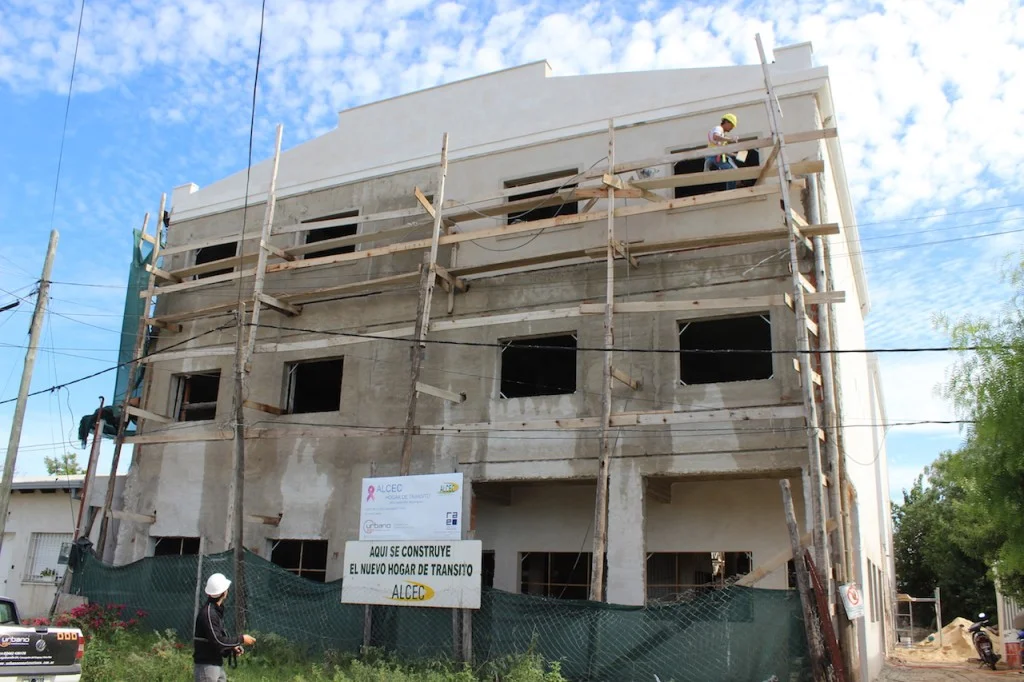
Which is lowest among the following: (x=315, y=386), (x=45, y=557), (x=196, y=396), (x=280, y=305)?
(x=45, y=557)

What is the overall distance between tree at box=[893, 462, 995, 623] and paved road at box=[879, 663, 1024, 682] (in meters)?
17.4

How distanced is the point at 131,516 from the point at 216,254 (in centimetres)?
673

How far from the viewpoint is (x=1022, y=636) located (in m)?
19.7

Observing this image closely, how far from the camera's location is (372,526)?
43.8 ft

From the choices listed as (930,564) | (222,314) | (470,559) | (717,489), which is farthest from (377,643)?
(930,564)

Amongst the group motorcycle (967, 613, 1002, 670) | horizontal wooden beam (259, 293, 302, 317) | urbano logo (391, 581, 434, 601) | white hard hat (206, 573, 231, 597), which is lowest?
motorcycle (967, 613, 1002, 670)

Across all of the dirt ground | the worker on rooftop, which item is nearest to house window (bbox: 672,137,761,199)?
the worker on rooftop

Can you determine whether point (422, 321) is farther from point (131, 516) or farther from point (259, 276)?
point (131, 516)

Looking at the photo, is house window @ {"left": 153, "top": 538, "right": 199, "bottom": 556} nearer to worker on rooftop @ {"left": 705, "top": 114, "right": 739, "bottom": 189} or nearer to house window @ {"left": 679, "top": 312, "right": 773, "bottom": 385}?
house window @ {"left": 679, "top": 312, "right": 773, "bottom": 385}

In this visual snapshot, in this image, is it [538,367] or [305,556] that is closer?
[538,367]

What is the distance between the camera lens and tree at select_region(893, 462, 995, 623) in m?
38.2

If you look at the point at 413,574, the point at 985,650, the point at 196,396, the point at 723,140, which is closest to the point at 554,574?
the point at 413,574

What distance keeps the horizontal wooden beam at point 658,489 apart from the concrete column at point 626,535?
0.32 meters

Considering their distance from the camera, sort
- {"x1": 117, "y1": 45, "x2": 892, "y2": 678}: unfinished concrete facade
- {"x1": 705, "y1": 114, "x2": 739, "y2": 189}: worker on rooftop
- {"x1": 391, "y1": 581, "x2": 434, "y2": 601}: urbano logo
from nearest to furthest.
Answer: {"x1": 391, "y1": 581, "x2": 434, "y2": 601}: urbano logo
{"x1": 117, "y1": 45, "x2": 892, "y2": 678}: unfinished concrete facade
{"x1": 705, "y1": 114, "x2": 739, "y2": 189}: worker on rooftop
